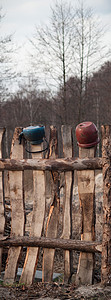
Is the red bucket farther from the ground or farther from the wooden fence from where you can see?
the ground

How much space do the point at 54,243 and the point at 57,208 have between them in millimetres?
416

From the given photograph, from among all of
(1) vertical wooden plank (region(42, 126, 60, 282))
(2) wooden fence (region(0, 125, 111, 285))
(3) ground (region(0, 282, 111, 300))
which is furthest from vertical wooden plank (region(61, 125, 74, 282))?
(3) ground (region(0, 282, 111, 300))

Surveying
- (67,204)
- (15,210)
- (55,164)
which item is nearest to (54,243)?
(67,204)

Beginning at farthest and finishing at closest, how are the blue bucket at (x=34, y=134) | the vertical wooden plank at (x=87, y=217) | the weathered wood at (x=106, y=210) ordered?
the blue bucket at (x=34, y=134)
the vertical wooden plank at (x=87, y=217)
the weathered wood at (x=106, y=210)

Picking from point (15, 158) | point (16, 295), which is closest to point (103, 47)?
point (15, 158)

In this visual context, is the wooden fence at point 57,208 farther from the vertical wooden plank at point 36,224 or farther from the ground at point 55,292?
the ground at point 55,292

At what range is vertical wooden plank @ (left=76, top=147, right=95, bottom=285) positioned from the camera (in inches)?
153

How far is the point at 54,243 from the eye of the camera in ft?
12.8

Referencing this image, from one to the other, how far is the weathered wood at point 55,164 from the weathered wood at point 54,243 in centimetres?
83

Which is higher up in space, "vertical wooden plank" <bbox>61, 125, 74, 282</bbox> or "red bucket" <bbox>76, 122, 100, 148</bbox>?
"red bucket" <bbox>76, 122, 100, 148</bbox>

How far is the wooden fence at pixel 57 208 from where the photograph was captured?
3.73 m

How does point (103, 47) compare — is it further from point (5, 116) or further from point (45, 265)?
point (5, 116)

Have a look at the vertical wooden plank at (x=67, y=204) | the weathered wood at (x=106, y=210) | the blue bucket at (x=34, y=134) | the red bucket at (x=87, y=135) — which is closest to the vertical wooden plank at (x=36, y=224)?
the vertical wooden plank at (x=67, y=204)

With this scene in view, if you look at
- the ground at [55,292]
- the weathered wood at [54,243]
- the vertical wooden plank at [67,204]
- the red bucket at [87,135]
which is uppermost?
the red bucket at [87,135]
